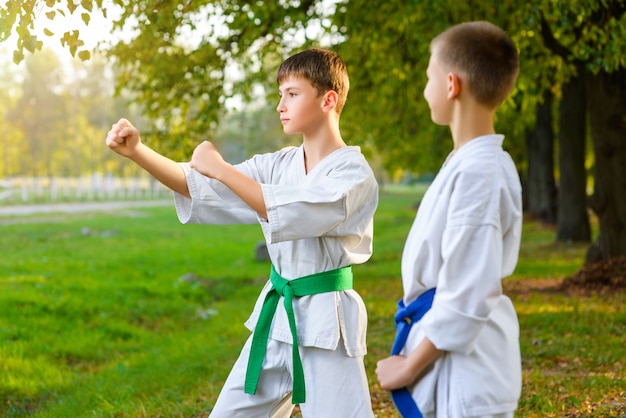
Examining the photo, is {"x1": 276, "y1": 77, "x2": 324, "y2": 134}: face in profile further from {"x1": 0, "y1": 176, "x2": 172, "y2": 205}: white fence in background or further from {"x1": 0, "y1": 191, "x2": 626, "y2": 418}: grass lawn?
{"x1": 0, "y1": 176, "x2": 172, "y2": 205}: white fence in background

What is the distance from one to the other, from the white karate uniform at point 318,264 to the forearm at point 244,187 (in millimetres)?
83

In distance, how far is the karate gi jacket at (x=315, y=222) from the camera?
2.75 metres

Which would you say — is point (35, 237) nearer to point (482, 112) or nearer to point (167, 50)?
point (167, 50)

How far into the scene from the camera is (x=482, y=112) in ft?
7.26

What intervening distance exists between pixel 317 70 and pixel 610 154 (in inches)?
348

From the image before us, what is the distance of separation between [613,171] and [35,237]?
1302 cm

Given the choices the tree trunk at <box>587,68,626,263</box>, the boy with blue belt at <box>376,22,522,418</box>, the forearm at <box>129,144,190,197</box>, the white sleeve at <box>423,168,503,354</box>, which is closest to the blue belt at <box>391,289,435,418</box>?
the boy with blue belt at <box>376,22,522,418</box>

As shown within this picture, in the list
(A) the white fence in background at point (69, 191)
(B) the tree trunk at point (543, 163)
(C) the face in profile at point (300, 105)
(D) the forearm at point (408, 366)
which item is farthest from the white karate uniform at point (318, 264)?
(A) the white fence in background at point (69, 191)

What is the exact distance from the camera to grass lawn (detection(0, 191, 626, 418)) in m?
5.54

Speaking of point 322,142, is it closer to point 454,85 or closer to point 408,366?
point 454,85

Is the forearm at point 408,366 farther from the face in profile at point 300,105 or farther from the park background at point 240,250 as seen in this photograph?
the park background at point 240,250

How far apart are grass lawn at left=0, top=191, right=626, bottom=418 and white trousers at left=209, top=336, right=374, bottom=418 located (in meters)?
2.14

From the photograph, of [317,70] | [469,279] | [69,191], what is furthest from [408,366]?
[69,191]

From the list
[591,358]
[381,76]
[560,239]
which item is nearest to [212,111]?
[381,76]
